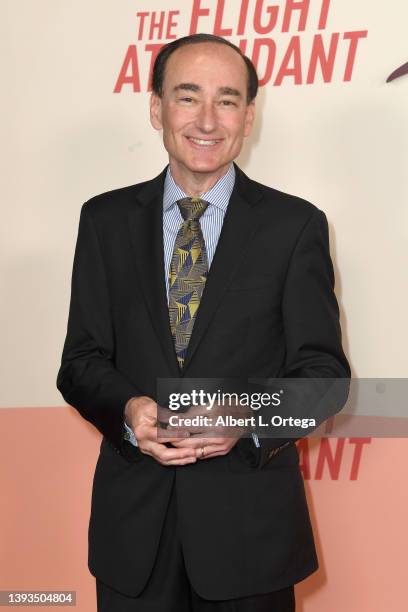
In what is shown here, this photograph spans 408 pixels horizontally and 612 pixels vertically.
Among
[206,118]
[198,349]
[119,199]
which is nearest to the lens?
Answer: [198,349]

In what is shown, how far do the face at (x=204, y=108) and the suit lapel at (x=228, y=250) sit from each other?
91 millimetres

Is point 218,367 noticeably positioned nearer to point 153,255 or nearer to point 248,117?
point 153,255

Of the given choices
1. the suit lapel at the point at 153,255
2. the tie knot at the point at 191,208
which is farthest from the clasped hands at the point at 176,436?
the tie knot at the point at 191,208

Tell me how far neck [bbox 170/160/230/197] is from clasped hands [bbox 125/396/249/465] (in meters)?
0.51

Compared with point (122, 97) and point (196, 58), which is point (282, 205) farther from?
point (122, 97)

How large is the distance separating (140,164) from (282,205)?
75 cm

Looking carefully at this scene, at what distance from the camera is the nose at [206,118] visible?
198 centimetres

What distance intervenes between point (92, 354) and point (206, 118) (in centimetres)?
56

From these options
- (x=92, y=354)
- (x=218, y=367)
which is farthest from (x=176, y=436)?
(x=92, y=354)

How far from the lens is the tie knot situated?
6.57ft

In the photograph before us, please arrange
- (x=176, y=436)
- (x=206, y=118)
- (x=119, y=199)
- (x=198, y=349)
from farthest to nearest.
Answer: (x=119, y=199), (x=206, y=118), (x=198, y=349), (x=176, y=436)

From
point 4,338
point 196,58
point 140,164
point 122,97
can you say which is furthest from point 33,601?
point 196,58

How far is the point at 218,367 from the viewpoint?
189 centimetres

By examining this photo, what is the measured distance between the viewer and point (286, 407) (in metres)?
1.83
